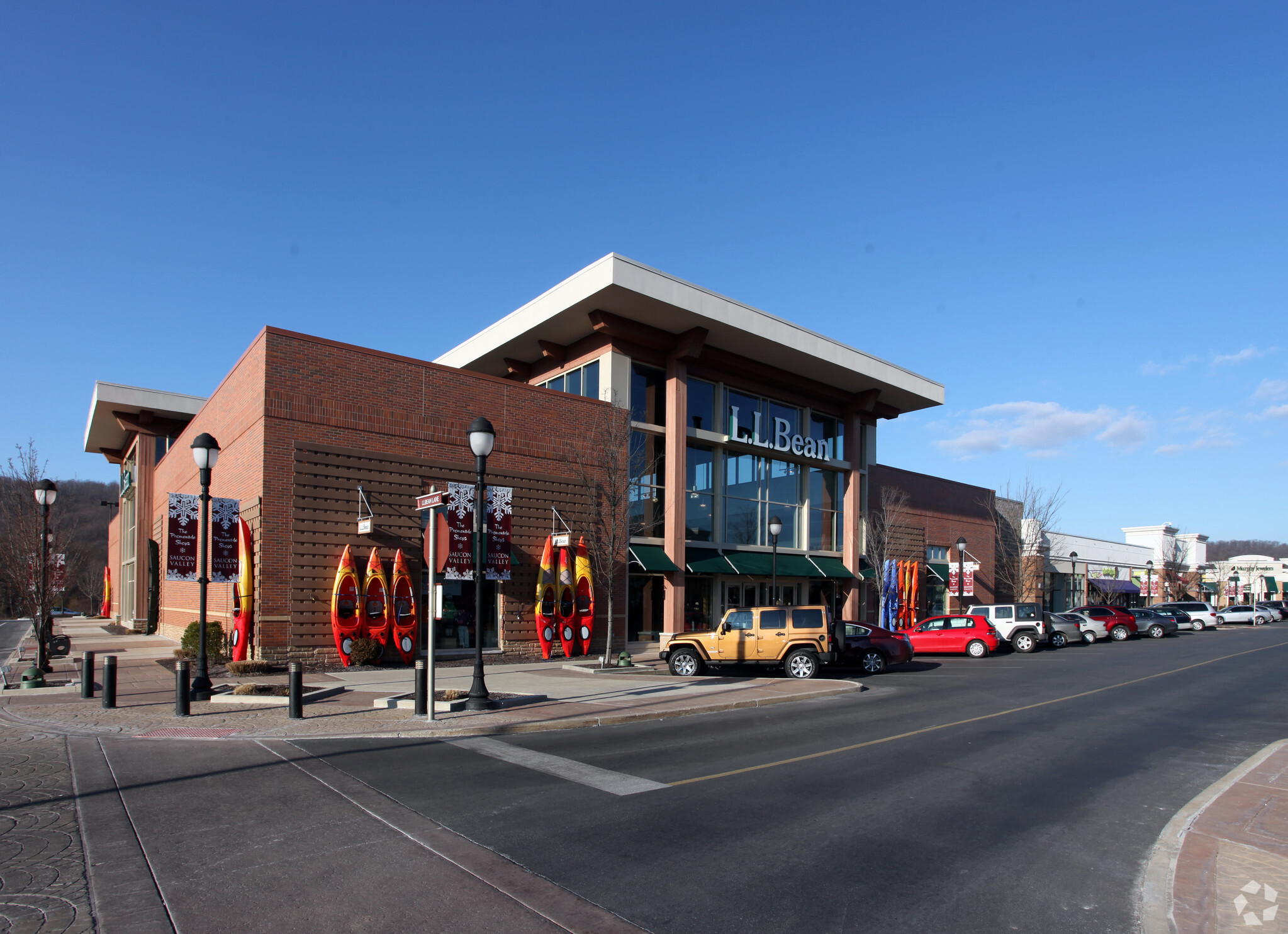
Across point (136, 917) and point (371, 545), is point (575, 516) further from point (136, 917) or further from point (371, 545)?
point (136, 917)

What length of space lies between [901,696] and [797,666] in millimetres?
3216

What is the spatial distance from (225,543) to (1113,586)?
62357 millimetres

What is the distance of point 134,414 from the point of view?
41031 mm

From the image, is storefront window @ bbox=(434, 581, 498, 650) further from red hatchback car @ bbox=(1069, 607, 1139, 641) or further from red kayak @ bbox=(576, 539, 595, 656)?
red hatchback car @ bbox=(1069, 607, 1139, 641)

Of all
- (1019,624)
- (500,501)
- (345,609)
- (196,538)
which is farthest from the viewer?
(1019,624)

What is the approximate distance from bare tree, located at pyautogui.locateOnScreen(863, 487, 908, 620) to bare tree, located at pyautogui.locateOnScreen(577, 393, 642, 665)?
50.4ft

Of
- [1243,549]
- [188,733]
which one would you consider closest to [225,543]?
[188,733]

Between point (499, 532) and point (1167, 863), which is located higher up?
point (499, 532)

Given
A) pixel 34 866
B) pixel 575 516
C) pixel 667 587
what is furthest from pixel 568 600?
pixel 34 866

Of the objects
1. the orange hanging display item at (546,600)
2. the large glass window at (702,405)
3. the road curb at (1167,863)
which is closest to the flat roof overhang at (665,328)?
the large glass window at (702,405)

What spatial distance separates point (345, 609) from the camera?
64.5 ft

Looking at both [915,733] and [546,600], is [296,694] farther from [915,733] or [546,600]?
[546,600]

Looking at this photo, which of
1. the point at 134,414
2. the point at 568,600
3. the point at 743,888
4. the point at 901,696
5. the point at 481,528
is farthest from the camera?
the point at 134,414

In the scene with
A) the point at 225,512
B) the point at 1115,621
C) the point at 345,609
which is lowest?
the point at 1115,621
